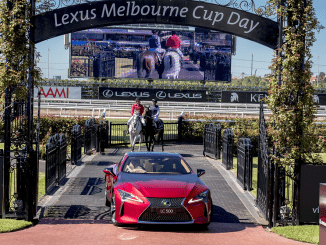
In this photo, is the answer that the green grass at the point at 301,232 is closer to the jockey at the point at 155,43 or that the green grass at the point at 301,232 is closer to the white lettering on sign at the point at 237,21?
the white lettering on sign at the point at 237,21

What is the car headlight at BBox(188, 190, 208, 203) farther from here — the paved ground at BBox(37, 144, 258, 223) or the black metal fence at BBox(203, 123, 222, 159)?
the black metal fence at BBox(203, 123, 222, 159)

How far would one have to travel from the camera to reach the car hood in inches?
309

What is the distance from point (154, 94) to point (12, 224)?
49.4m

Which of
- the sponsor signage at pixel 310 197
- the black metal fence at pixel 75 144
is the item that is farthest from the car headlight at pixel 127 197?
the black metal fence at pixel 75 144

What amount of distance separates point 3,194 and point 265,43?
20.3 feet

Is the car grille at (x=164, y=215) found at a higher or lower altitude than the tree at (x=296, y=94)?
lower

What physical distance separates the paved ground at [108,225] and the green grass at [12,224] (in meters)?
0.16

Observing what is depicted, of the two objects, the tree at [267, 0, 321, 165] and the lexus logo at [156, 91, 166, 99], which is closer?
the tree at [267, 0, 321, 165]

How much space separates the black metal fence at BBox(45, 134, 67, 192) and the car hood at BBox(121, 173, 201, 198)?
3044mm

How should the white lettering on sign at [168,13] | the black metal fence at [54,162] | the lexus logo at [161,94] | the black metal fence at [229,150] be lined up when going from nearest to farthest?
the white lettering on sign at [168,13] < the black metal fence at [54,162] < the black metal fence at [229,150] < the lexus logo at [161,94]

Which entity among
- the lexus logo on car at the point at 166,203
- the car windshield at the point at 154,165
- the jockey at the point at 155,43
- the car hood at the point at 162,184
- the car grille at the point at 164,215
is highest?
the jockey at the point at 155,43

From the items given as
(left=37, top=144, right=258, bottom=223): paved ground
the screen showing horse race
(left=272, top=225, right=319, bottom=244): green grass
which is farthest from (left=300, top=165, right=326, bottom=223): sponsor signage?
the screen showing horse race

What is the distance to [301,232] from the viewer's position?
8062mm

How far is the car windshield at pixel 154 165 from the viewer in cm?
917
